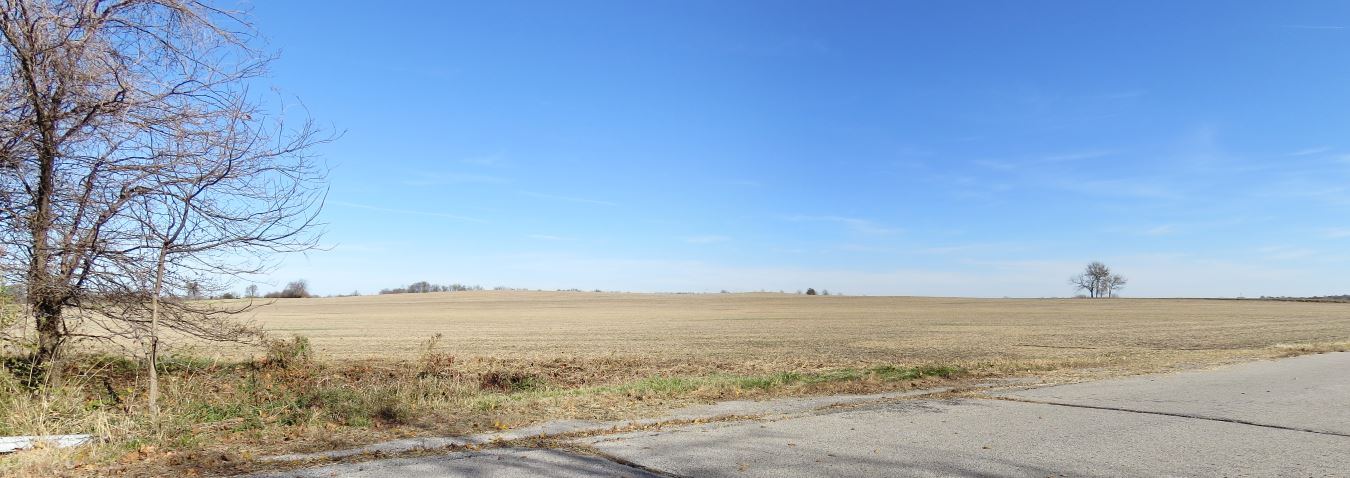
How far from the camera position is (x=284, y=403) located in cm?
998

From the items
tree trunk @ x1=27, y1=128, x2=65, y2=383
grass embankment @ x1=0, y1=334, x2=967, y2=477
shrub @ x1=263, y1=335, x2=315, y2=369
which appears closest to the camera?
grass embankment @ x1=0, y1=334, x2=967, y2=477

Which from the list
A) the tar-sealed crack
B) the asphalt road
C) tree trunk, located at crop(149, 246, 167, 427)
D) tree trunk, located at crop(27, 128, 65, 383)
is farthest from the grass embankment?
the tar-sealed crack

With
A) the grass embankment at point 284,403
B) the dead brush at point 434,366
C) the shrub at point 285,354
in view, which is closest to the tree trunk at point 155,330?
the grass embankment at point 284,403

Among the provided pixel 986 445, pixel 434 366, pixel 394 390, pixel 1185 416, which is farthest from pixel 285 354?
pixel 1185 416

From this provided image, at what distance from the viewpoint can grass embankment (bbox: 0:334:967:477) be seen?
6859 mm

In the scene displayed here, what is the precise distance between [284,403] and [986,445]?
8.16m

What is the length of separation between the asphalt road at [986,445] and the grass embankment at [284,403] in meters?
1.47

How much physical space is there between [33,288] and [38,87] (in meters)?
2.24

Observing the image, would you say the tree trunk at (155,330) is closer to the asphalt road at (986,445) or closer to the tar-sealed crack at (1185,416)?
the asphalt road at (986,445)

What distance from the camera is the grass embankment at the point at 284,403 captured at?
6.86 metres

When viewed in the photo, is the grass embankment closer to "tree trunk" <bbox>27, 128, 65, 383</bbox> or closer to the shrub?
the shrub

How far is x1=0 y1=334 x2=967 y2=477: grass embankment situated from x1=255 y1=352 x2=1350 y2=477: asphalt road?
1.47 m

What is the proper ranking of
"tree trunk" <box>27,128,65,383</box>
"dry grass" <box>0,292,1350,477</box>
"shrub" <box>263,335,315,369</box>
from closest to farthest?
1. "dry grass" <box>0,292,1350,477</box>
2. "tree trunk" <box>27,128,65,383</box>
3. "shrub" <box>263,335,315,369</box>

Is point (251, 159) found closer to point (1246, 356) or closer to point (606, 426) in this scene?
point (606, 426)
